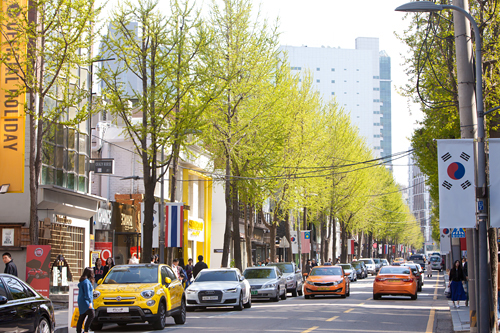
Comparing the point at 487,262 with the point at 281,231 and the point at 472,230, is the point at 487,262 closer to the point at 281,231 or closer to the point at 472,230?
the point at 472,230

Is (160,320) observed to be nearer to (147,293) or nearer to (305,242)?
(147,293)

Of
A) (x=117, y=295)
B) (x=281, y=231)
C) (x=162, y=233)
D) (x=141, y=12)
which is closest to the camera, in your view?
(x=117, y=295)

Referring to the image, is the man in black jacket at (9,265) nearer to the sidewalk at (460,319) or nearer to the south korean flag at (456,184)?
the south korean flag at (456,184)

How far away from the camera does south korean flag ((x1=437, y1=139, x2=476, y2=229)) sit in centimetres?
1240

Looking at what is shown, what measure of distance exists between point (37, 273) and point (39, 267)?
186mm

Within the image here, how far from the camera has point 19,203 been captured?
24.2 metres

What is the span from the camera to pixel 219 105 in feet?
98.8

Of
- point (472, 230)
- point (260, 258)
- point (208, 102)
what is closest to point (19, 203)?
point (208, 102)

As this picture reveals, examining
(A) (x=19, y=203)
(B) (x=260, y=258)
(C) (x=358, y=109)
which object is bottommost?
(B) (x=260, y=258)

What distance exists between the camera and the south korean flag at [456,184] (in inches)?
488

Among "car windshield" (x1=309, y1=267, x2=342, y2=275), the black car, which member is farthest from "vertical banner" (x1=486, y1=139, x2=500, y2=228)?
"car windshield" (x1=309, y1=267, x2=342, y2=275)

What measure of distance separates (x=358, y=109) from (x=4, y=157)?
137m

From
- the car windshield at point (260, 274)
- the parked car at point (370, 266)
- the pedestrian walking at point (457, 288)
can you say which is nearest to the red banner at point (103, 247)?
the car windshield at point (260, 274)

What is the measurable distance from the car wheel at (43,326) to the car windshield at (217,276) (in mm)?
10775
